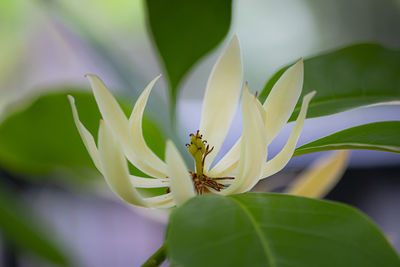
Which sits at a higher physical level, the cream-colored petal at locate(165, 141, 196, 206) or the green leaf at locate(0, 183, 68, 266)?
the cream-colored petal at locate(165, 141, 196, 206)

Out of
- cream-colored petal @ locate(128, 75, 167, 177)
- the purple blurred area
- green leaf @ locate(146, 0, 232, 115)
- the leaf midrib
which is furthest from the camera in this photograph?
the purple blurred area

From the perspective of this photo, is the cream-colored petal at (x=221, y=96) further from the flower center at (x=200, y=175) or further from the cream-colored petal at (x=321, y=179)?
the cream-colored petal at (x=321, y=179)

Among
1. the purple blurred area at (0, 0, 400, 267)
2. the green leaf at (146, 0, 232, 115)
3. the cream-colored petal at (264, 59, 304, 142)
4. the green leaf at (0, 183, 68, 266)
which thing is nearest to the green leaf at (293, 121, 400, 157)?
the cream-colored petal at (264, 59, 304, 142)

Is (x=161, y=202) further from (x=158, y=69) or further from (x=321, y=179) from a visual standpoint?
(x=158, y=69)

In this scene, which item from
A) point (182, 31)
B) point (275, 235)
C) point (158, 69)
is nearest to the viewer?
point (275, 235)

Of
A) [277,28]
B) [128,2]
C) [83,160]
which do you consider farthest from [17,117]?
[277,28]

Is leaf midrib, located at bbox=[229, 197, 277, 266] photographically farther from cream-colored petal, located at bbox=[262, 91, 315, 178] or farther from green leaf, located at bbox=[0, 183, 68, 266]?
green leaf, located at bbox=[0, 183, 68, 266]

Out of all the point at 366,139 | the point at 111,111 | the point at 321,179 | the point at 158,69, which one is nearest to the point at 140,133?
the point at 111,111

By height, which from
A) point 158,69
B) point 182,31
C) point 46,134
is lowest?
point 158,69
